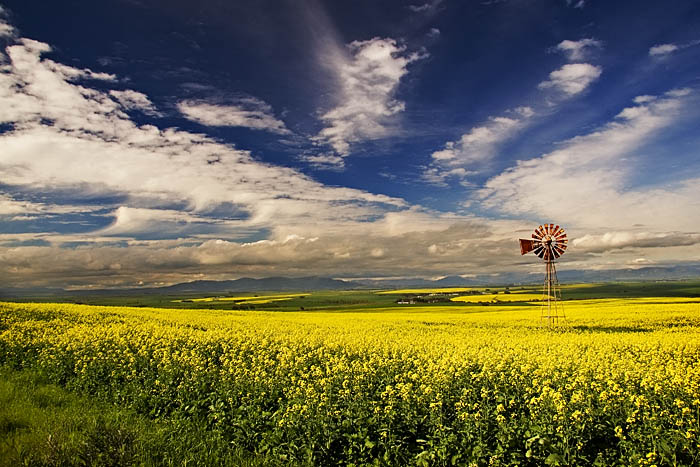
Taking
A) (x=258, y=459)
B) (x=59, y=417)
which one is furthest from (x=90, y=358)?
(x=258, y=459)

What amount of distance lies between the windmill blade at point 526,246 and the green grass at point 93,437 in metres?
34.3

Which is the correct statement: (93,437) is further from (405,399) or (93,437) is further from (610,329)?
(610,329)

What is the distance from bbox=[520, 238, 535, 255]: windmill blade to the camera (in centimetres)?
3678

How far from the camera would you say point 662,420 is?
7113 millimetres

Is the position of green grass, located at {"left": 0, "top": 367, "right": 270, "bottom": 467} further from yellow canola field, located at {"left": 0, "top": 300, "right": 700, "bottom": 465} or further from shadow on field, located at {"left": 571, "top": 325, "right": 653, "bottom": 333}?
shadow on field, located at {"left": 571, "top": 325, "right": 653, "bottom": 333}

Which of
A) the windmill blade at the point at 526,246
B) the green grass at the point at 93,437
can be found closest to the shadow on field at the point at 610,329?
the windmill blade at the point at 526,246

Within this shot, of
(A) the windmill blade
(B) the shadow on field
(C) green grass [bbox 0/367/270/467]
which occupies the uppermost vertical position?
(A) the windmill blade

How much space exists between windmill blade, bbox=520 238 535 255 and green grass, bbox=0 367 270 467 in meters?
34.3

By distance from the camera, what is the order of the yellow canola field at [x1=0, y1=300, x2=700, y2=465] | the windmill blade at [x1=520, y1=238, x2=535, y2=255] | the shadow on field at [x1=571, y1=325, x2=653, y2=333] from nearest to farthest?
1. the yellow canola field at [x1=0, y1=300, x2=700, y2=465]
2. the shadow on field at [x1=571, y1=325, x2=653, y2=333]
3. the windmill blade at [x1=520, y1=238, x2=535, y2=255]

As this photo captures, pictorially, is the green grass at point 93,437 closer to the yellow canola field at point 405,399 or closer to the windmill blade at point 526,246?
the yellow canola field at point 405,399

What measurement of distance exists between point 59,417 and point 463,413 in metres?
8.78

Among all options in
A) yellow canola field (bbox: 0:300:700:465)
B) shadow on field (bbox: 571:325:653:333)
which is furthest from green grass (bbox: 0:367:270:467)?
shadow on field (bbox: 571:325:653:333)

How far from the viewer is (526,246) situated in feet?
122

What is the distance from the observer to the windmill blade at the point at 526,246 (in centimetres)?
3678
